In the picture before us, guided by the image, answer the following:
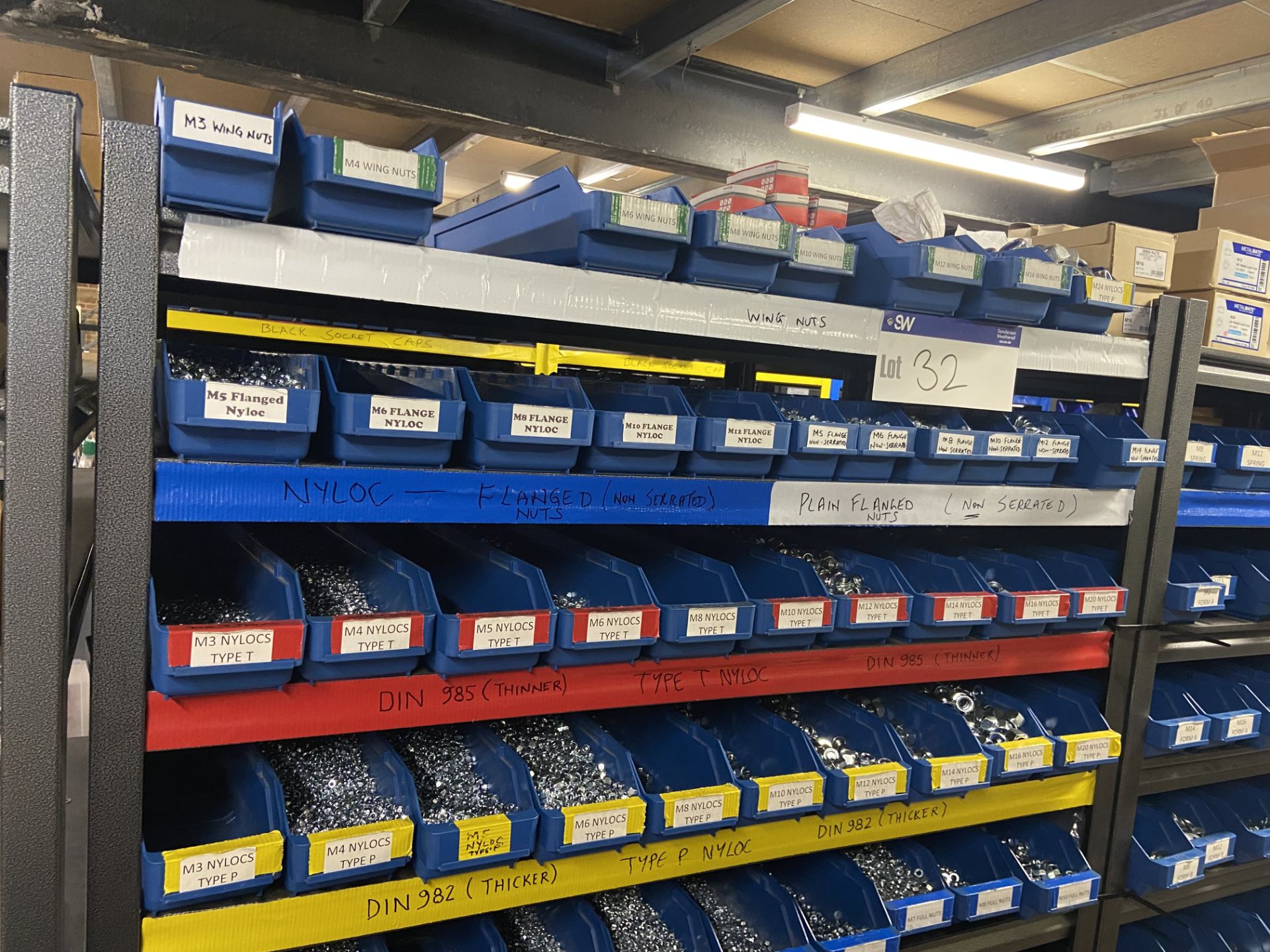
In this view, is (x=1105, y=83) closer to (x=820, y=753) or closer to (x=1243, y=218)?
(x=1243, y=218)

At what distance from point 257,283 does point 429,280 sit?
239 mm

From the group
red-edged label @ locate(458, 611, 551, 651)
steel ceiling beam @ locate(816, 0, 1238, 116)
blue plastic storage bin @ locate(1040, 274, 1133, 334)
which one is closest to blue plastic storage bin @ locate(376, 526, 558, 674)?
red-edged label @ locate(458, 611, 551, 651)

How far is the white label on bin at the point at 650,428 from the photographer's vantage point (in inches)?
60.9

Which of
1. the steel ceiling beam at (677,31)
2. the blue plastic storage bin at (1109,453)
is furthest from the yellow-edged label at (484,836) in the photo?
the steel ceiling beam at (677,31)

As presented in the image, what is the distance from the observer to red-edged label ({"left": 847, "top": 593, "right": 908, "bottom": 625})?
183 cm

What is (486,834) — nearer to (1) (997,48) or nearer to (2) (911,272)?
(2) (911,272)

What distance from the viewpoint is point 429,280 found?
1.37 metres

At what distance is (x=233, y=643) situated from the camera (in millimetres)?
1269

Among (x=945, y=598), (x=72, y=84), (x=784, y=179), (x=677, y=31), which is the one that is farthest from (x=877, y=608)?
(x=72, y=84)

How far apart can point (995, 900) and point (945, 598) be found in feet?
2.34

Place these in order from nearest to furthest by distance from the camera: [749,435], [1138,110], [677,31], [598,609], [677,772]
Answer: [598,609] < [749,435] < [677,772] < [677,31] < [1138,110]

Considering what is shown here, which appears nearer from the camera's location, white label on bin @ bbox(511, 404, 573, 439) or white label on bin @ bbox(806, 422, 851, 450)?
white label on bin @ bbox(511, 404, 573, 439)

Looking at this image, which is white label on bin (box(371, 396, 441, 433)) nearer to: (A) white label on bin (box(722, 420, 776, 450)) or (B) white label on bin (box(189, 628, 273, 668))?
(B) white label on bin (box(189, 628, 273, 668))

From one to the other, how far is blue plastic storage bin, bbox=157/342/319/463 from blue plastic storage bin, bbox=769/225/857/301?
0.87m
